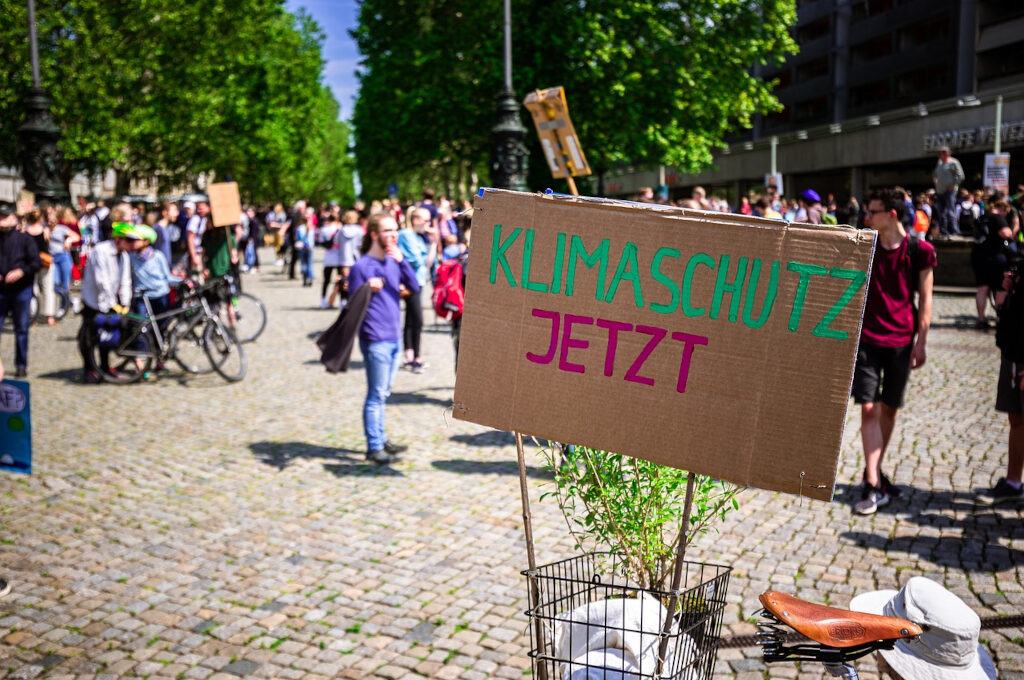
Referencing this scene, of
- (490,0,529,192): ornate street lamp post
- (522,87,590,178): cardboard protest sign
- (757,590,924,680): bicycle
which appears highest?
(490,0,529,192): ornate street lamp post

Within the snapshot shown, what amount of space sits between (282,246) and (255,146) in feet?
27.4

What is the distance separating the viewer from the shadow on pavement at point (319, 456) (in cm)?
736

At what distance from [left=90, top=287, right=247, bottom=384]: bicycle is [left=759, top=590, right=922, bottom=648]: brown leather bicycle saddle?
9.52 m

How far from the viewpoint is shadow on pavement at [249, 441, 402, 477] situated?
7355 mm

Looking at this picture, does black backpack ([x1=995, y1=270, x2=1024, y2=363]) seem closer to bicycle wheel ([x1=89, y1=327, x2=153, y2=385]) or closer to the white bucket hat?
the white bucket hat

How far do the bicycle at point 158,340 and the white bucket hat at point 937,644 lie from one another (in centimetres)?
950

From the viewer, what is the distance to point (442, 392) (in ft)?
34.2

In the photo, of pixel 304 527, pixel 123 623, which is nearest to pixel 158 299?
pixel 304 527

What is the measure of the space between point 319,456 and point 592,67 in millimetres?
19527

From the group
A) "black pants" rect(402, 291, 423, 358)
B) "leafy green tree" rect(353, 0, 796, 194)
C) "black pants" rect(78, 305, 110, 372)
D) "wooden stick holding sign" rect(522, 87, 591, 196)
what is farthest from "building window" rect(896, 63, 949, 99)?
"black pants" rect(78, 305, 110, 372)

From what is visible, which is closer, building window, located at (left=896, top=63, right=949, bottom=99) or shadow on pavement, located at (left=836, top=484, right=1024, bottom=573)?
shadow on pavement, located at (left=836, top=484, right=1024, bottom=573)

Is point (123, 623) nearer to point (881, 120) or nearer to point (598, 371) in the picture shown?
point (598, 371)

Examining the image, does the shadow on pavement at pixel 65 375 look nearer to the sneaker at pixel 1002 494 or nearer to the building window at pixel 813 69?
the sneaker at pixel 1002 494

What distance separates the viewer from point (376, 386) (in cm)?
747
